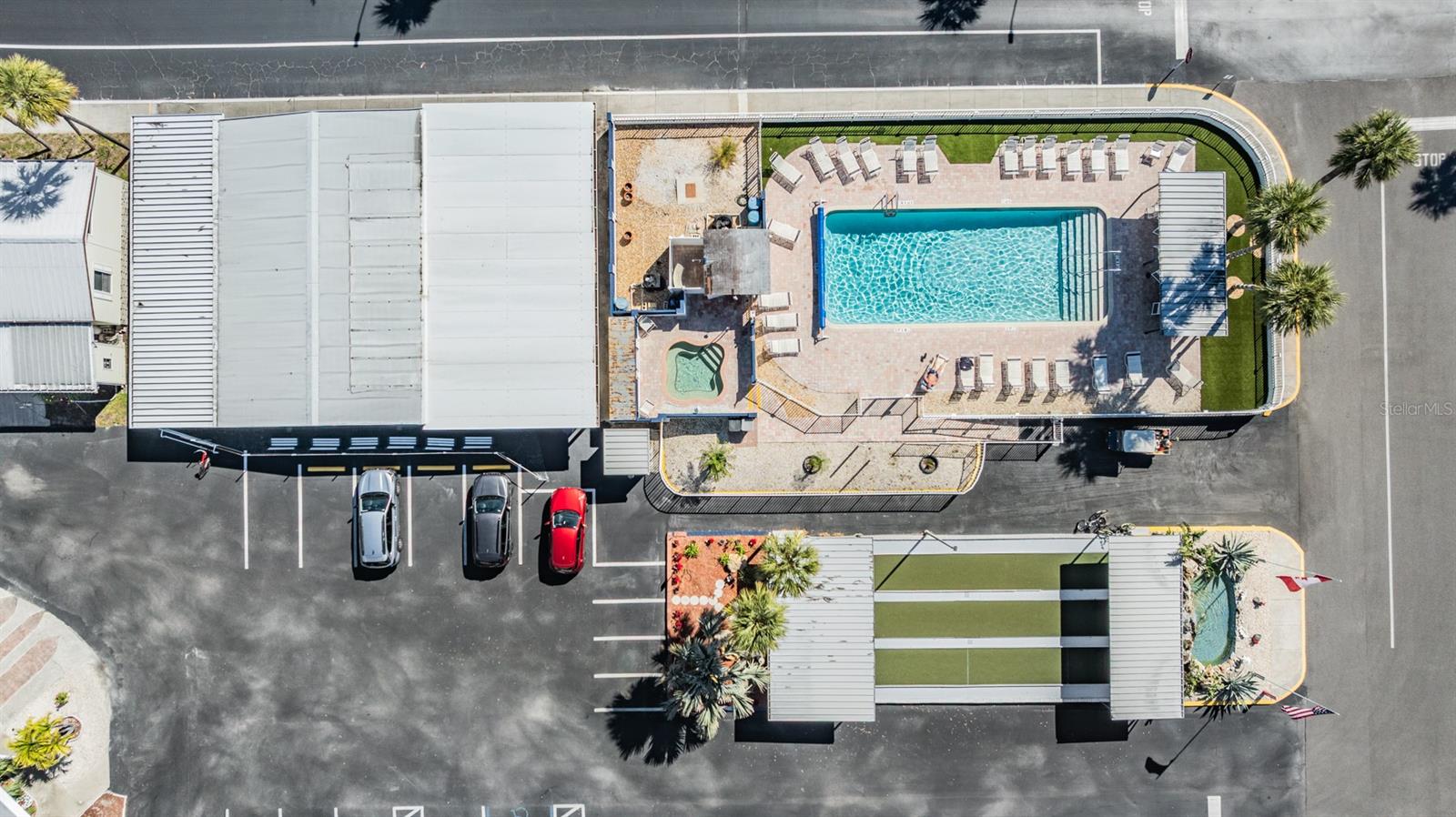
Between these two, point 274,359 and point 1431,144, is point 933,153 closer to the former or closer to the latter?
point 1431,144

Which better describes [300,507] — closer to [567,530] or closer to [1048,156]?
[567,530]

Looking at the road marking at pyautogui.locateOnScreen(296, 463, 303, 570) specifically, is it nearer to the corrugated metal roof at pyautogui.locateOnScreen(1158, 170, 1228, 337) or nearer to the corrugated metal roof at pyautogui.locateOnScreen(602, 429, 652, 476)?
the corrugated metal roof at pyautogui.locateOnScreen(602, 429, 652, 476)

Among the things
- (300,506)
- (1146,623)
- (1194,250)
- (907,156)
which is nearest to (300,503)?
(300,506)

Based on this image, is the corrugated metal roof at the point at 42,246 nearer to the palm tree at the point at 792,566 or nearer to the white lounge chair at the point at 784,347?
the white lounge chair at the point at 784,347

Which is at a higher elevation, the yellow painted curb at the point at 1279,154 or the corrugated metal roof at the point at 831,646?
the yellow painted curb at the point at 1279,154

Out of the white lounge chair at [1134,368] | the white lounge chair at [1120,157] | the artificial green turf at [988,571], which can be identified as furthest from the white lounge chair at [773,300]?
the white lounge chair at [1120,157]

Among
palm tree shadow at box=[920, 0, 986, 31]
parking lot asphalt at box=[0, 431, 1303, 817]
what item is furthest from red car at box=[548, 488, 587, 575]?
palm tree shadow at box=[920, 0, 986, 31]
